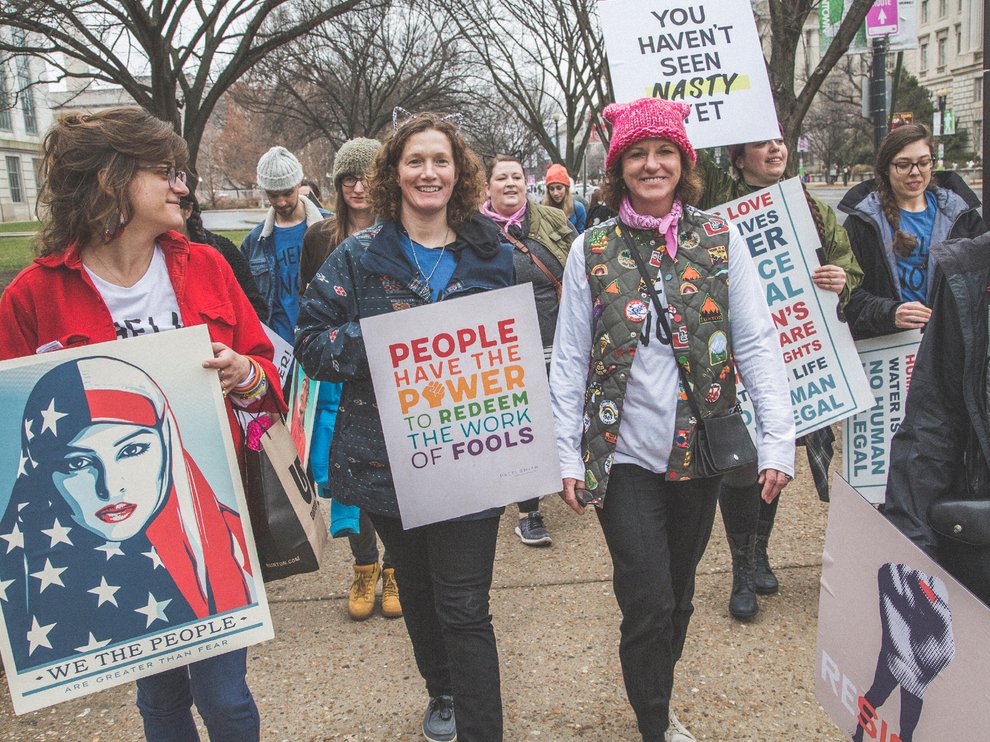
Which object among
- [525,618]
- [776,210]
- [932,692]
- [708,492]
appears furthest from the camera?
[525,618]

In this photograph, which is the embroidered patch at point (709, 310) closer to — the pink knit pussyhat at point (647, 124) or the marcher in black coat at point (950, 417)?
the pink knit pussyhat at point (647, 124)

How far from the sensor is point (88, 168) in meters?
2.11

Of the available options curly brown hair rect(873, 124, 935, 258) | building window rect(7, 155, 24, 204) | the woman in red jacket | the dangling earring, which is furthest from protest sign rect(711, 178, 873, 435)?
building window rect(7, 155, 24, 204)

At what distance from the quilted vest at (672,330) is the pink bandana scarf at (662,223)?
0.8 inches

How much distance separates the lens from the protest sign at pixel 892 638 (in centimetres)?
159

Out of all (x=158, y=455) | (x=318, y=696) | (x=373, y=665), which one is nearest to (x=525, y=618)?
(x=373, y=665)

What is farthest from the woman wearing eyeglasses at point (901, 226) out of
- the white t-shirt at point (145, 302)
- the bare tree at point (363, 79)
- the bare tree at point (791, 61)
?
the bare tree at point (363, 79)

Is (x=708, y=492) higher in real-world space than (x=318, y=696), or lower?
higher

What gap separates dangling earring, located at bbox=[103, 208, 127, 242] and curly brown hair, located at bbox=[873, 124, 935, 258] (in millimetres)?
3061

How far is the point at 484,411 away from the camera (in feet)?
8.15

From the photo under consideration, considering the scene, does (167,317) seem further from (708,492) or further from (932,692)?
(932,692)

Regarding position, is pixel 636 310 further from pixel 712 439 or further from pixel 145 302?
pixel 145 302

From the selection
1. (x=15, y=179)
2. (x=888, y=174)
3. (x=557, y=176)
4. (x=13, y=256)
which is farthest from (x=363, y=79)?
(x=15, y=179)

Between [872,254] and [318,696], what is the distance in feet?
9.50
